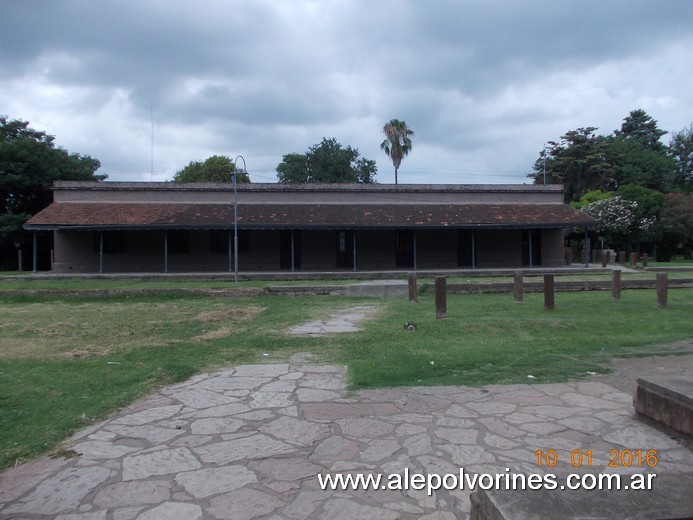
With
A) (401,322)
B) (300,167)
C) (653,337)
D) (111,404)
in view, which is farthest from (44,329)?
(300,167)

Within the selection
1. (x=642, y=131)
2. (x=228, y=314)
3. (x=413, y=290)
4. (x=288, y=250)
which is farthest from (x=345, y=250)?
(x=642, y=131)

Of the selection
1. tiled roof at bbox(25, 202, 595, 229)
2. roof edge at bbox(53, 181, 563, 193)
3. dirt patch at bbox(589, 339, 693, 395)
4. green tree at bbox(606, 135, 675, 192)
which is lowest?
dirt patch at bbox(589, 339, 693, 395)

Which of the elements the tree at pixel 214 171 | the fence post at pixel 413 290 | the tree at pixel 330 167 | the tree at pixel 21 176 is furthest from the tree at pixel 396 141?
the fence post at pixel 413 290

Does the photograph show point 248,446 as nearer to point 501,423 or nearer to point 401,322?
point 501,423

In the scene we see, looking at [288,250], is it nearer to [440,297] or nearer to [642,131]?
[440,297]

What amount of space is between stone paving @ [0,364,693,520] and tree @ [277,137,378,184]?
44980mm

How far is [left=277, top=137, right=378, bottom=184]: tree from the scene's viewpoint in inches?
1959

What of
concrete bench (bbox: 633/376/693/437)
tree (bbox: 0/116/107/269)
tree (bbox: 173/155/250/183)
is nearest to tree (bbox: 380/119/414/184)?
tree (bbox: 173/155/250/183)

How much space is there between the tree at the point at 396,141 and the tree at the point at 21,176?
2444 centimetres

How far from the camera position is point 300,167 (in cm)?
5175

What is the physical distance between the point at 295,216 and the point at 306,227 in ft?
6.11

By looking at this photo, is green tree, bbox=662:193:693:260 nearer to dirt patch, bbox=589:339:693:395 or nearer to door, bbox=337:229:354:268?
door, bbox=337:229:354:268

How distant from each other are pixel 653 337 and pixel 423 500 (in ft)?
22.2
